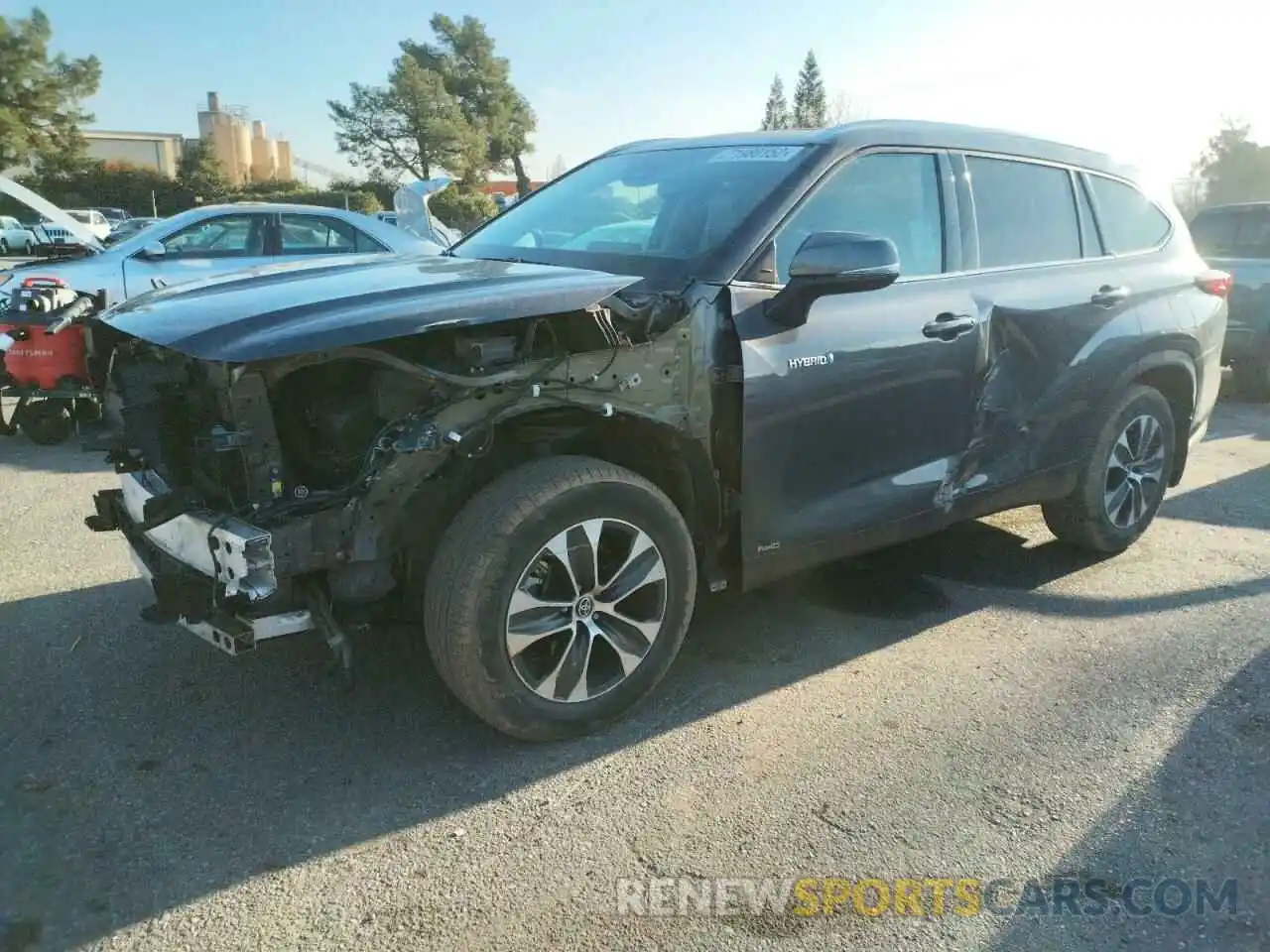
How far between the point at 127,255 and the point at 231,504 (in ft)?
21.8

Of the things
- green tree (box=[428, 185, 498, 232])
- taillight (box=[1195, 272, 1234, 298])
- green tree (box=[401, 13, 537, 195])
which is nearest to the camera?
taillight (box=[1195, 272, 1234, 298])

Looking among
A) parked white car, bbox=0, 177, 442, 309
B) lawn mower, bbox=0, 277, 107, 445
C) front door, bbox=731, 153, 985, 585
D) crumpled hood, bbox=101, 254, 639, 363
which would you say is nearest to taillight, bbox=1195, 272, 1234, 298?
front door, bbox=731, 153, 985, 585

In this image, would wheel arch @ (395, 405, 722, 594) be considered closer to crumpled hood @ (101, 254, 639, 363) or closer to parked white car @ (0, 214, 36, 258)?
crumpled hood @ (101, 254, 639, 363)

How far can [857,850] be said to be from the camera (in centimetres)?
262

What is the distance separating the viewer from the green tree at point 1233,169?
30953mm

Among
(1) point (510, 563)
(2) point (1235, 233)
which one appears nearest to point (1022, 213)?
(1) point (510, 563)

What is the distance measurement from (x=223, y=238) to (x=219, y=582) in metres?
7.00

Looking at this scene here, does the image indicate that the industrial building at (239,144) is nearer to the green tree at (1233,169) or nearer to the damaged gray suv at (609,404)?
the green tree at (1233,169)

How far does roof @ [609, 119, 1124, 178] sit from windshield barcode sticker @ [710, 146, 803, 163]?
4 cm

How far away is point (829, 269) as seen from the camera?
312cm

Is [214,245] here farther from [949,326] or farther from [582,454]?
[949,326]

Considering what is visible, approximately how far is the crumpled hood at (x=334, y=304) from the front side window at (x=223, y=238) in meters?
5.72

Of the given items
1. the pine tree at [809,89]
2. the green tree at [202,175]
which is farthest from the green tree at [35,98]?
the pine tree at [809,89]

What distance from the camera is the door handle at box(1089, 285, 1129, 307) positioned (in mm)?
4375
